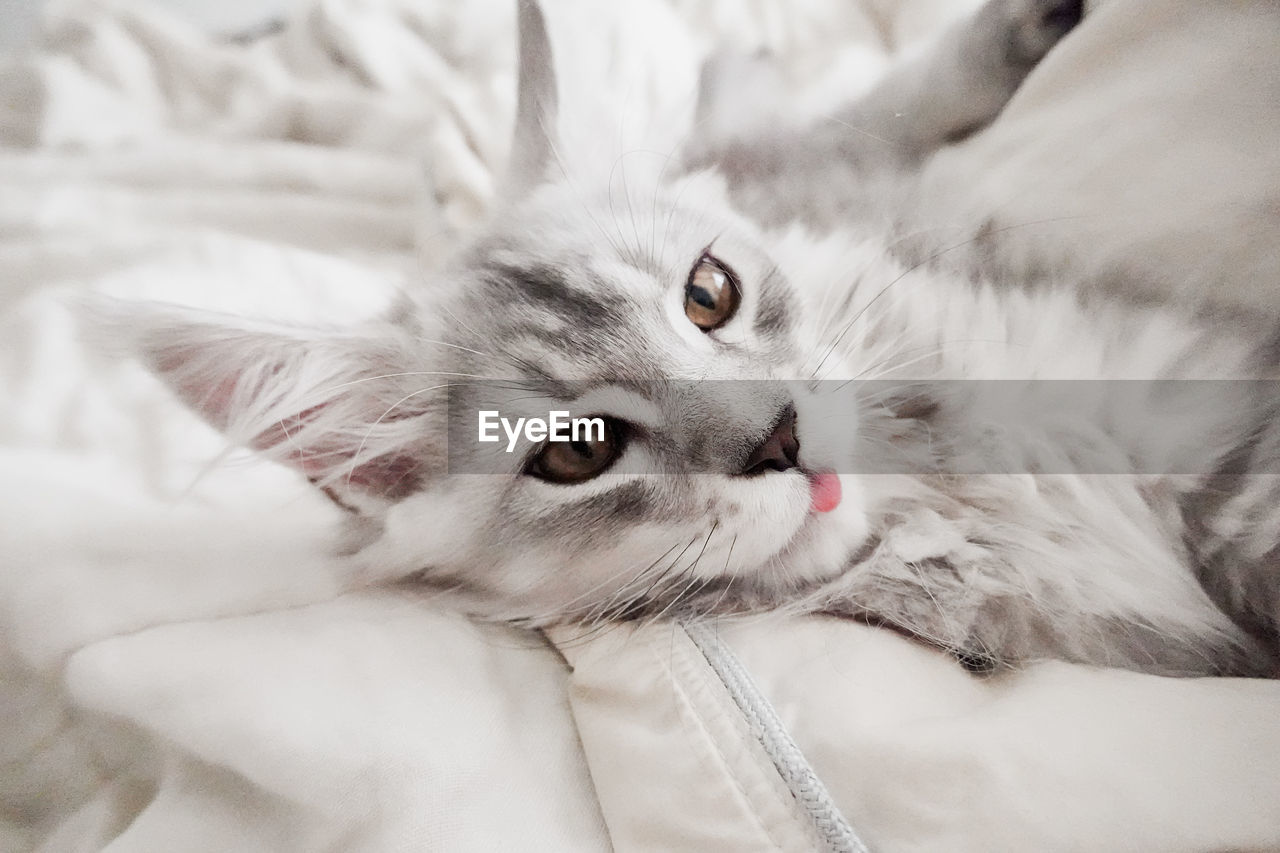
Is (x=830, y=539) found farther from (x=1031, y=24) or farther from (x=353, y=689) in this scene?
(x=1031, y=24)

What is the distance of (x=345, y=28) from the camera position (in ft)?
4.77

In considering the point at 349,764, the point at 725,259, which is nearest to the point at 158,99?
the point at 725,259

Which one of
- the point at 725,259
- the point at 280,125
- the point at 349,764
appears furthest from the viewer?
the point at 280,125

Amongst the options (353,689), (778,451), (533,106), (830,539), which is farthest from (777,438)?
(533,106)

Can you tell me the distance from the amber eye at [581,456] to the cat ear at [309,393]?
15 centimetres

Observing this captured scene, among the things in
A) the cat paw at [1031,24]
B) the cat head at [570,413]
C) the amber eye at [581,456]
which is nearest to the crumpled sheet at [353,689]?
the cat head at [570,413]

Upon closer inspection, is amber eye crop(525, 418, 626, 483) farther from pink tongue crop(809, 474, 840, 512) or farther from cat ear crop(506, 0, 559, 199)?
cat ear crop(506, 0, 559, 199)

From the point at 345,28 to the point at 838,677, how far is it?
158 cm

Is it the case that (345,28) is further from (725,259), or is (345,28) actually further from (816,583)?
(816,583)

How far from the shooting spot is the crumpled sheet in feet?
1.59

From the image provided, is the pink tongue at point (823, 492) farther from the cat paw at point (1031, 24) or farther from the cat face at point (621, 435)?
the cat paw at point (1031, 24)

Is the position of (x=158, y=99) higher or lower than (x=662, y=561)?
higher

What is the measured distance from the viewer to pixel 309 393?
2.46ft

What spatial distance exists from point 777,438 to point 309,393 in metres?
0.50
